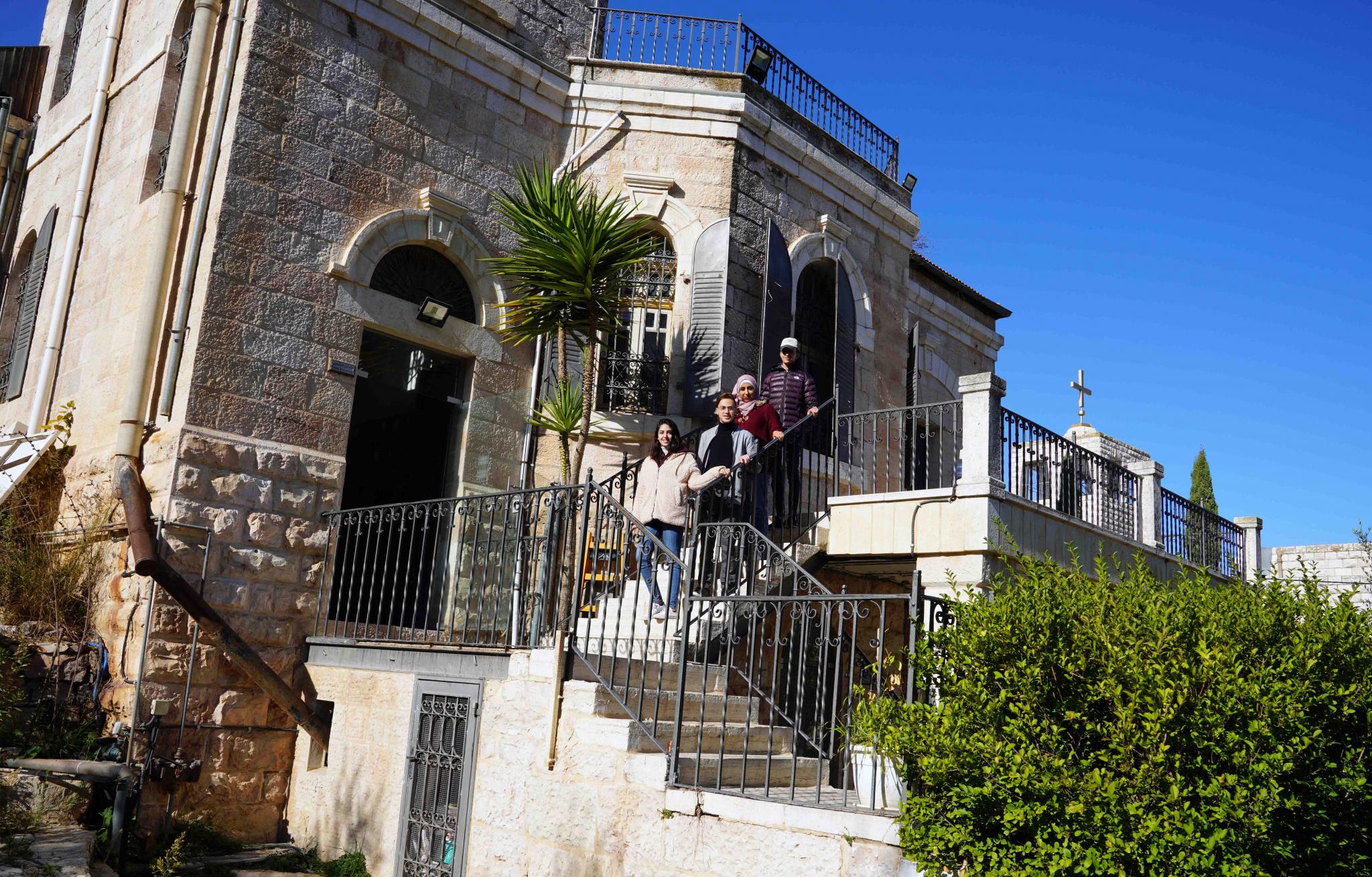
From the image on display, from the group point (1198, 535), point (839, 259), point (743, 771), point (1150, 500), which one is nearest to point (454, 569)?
point (743, 771)

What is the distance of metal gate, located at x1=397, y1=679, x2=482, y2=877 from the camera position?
6840 millimetres

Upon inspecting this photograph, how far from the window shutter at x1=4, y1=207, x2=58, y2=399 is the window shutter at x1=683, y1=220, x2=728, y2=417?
645cm

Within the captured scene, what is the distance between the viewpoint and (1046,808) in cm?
425

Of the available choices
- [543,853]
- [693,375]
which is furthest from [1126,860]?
[693,375]

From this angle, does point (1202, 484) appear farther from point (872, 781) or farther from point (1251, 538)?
point (872, 781)

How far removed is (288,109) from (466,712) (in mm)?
5028

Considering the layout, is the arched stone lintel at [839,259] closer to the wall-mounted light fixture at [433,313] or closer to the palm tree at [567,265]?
the palm tree at [567,265]

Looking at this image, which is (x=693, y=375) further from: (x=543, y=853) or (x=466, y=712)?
(x=543, y=853)

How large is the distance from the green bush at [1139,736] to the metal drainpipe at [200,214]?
6.02 m

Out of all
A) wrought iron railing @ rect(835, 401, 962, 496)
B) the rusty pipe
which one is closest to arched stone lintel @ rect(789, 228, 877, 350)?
wrought iron railing @ rect(835, 401, 962, 496)

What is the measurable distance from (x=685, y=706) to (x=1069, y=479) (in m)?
5.12

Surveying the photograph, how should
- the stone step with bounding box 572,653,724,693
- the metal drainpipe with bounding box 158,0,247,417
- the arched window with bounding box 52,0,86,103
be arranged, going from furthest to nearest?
the arched window with bounding box 52,0,86,103 → the metal drainpipe with bounding box 158,0,247,417 → the stone step with bounding box 572,653,724,693

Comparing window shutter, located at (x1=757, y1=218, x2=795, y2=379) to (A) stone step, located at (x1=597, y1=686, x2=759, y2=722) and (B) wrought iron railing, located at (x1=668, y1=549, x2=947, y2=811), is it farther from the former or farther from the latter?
(A) stone step, located at (x1=597, y1=686, x2=759, y2=722)

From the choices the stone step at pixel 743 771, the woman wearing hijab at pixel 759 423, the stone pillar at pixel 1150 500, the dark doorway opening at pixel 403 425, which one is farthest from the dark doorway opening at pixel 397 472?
the stone pillar at pixel 1150 500
